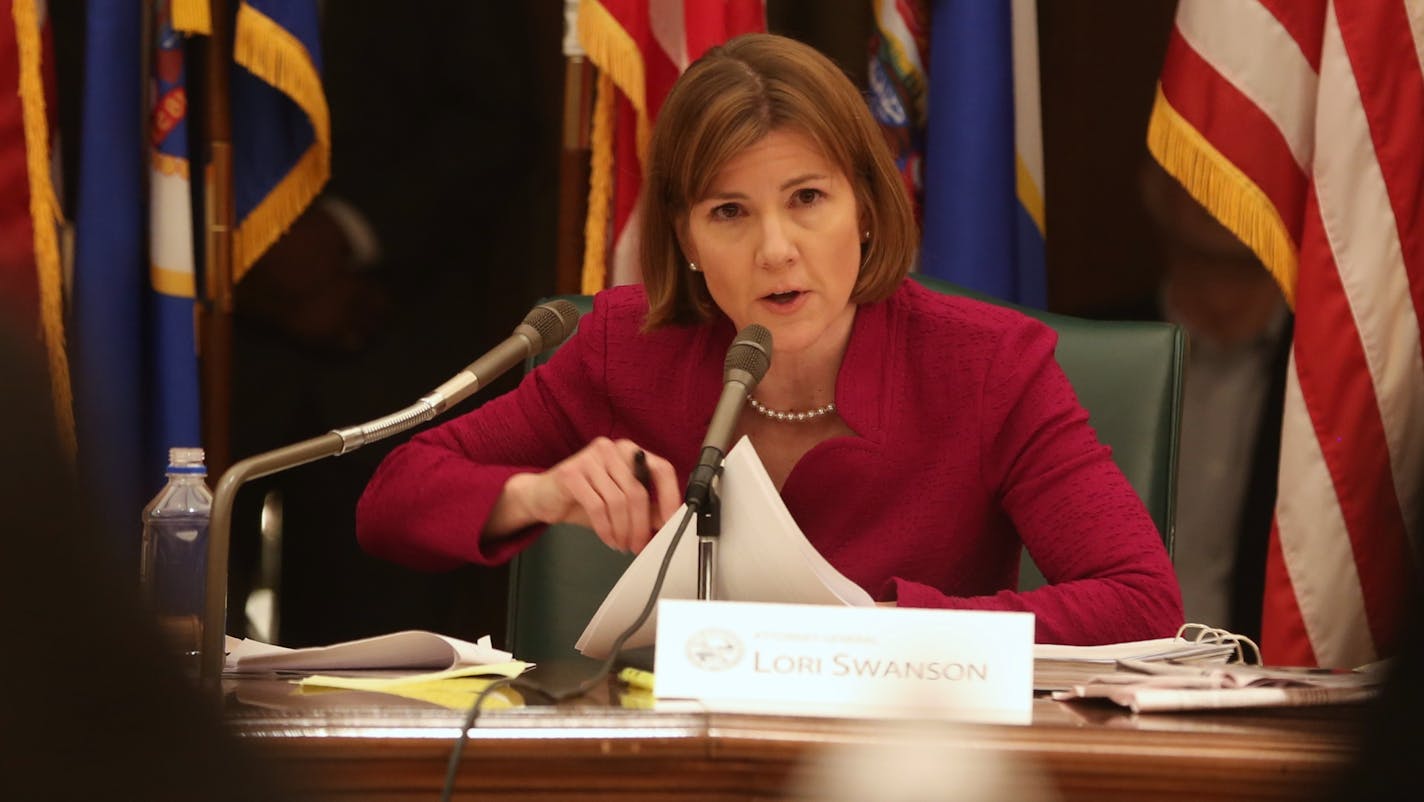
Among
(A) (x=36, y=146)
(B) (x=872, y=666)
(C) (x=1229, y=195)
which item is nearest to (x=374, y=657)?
(B) (x=872, y=666)

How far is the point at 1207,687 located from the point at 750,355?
0.44 m

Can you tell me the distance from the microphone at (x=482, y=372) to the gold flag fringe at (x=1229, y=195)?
4.83 ft

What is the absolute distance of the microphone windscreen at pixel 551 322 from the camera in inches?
54.4

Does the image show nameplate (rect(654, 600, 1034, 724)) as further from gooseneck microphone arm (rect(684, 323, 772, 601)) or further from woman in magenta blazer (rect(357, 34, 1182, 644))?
woman in magenta blazer (rect(357, 34, 1182, 644))

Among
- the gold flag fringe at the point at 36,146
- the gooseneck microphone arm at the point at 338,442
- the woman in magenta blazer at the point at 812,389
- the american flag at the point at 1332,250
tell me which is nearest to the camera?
the gooseneck microphone arm at the point at 338,442

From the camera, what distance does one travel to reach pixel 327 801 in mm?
382

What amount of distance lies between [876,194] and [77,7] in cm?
181

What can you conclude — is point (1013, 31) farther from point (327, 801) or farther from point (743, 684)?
point (327, 801)

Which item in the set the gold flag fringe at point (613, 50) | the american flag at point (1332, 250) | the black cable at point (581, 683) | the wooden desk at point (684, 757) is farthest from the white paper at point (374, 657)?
the american flag at point (1332, 250)

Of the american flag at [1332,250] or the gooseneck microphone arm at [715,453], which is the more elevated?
the american flag at [1332,250]

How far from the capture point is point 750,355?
131 cm

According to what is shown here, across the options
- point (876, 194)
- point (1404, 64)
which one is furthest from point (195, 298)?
point (1404, 64)

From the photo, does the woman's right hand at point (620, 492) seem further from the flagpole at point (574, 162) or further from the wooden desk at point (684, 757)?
the flagpole at point (574, 162)

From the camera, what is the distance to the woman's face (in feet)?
5.85
